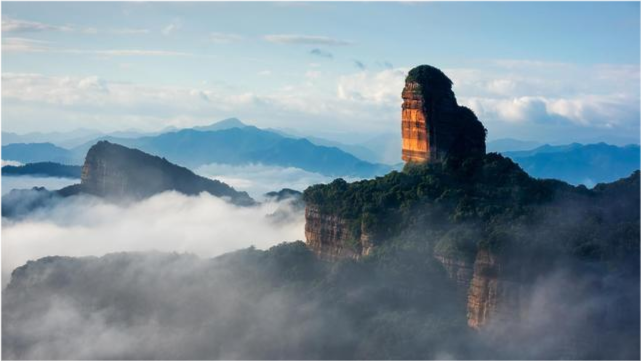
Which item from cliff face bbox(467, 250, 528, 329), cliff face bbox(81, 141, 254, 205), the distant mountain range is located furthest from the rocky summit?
the distant mountain range

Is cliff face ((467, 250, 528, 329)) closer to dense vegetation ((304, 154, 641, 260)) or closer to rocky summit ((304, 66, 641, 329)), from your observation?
rocky summit ((304, 66, 641, 329))

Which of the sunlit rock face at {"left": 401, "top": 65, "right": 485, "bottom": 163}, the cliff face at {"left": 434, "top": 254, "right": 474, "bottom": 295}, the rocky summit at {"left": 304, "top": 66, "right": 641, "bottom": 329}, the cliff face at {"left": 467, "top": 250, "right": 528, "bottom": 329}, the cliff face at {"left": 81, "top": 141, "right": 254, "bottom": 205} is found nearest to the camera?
the cliff face at {"left": 467, "top": 250, "right": 528, "bottom": 329}

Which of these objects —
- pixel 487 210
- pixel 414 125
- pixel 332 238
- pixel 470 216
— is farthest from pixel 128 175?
pixel 487 210

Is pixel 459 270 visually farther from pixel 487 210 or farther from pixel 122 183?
pixel 122 183

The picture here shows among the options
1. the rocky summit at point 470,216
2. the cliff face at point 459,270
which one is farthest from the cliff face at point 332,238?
the cliff face at point 459,270

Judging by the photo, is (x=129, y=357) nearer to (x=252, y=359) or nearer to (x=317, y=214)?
(x=252, y=359)

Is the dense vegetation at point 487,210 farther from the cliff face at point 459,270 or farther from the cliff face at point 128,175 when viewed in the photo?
the cliff face at point 128,175

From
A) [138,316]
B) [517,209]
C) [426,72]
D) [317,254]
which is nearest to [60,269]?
[138,316]
